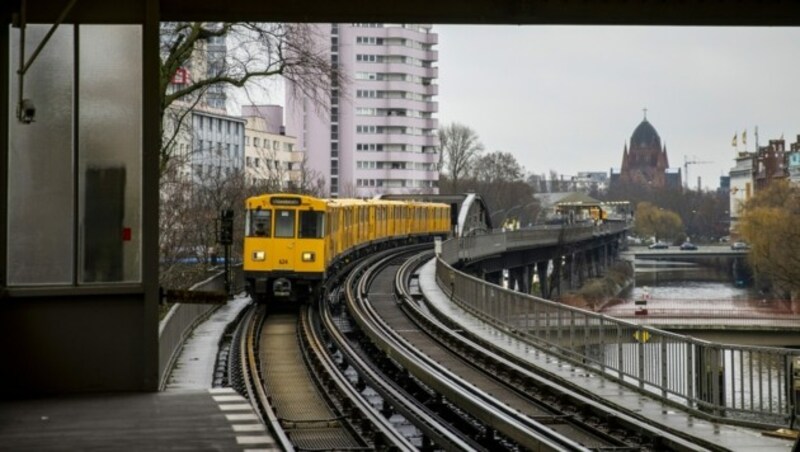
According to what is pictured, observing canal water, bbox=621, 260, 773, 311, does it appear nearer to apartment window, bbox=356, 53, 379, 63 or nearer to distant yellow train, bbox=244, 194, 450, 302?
apartment window, bbox=356, 53, 379, 63

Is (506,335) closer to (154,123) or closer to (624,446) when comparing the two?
(624,446)

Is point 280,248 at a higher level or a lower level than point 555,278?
higher

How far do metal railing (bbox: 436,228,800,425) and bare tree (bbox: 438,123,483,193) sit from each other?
150 meters

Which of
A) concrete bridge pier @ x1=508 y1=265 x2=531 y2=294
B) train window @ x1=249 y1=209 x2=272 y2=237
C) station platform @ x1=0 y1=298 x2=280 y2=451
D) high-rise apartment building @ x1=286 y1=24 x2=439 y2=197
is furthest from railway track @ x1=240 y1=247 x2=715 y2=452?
high-rise apartment building @ x1=286 y1=24 x2=439 y2=197

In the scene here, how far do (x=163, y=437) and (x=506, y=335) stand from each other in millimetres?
18124

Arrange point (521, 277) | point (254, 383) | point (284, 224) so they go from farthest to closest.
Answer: point (521, 277) → point (284, 224) → point (254, 383)

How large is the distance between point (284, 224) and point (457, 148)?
143973 millimetres

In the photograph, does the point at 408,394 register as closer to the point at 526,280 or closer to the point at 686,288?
the point at 526,280

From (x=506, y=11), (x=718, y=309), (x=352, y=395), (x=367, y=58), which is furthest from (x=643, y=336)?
(x=367, y=58)

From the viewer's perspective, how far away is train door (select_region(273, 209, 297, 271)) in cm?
3769

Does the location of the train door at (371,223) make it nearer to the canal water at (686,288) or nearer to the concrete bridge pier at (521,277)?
the canal water at (686,288)

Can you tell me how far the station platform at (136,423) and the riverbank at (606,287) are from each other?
255 ft

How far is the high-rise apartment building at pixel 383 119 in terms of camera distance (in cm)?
15600

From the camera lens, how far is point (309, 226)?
38.1 meters
